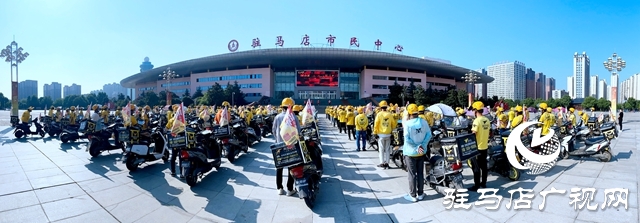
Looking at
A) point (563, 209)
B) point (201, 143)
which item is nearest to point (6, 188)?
point (201, 143)

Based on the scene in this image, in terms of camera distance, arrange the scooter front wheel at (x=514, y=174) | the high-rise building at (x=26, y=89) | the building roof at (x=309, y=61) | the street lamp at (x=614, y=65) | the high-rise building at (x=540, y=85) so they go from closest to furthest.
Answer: the scooter front wheel at (x=514, y=174) → the street lamp at (x=614, y=65) → the building roof at (x=309, y=61) → the high-rise building at (x=26, y=89) → the high-rise building at (x=540, y=85)

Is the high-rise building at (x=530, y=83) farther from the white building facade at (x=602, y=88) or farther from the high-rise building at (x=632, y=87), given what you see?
the high-rise building at (x=632, y=87)

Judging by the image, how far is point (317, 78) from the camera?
62.5 metres

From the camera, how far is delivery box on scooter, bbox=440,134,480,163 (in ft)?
14.2

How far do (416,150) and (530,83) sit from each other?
376 ft

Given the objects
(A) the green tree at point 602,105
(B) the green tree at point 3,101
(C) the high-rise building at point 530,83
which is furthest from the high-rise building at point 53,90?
(C) the high-rise building at point 530,83

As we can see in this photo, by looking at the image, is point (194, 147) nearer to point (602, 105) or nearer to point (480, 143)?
point (480, 143)

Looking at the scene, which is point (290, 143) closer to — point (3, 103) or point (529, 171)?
point (529, 171)

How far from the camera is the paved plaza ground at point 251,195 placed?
3775 mm

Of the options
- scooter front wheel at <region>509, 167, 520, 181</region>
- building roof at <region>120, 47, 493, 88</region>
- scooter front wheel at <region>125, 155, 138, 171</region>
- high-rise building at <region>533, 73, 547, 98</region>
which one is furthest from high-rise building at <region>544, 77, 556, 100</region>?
scooter front wheel at <region>125, 155, 138, 171</region>

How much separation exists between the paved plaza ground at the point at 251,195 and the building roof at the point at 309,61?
169 ft

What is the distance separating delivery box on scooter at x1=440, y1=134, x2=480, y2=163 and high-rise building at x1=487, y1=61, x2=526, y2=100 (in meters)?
102

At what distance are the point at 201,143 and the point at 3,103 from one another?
101043mm

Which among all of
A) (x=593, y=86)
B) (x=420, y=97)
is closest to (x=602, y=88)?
(x=593, y=86)
